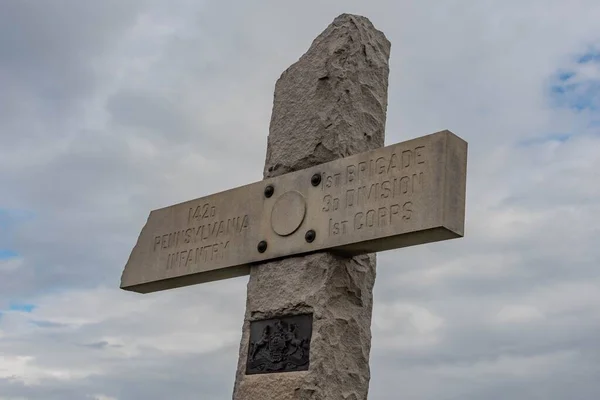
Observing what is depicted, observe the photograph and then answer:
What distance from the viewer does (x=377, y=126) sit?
5.72 metres

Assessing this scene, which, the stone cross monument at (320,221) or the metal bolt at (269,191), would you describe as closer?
the stone cross monument at (320,221)

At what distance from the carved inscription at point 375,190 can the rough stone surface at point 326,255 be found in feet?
0.83

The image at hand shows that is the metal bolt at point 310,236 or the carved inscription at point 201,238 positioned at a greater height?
the carved inscription at point 201,238

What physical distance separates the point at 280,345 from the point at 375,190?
3.55 feet

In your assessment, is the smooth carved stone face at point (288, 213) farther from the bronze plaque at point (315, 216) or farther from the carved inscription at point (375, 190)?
the carved inscription at point (375, 190)

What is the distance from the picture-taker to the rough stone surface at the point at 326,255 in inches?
198

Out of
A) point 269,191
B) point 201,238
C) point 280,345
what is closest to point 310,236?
point 269,191

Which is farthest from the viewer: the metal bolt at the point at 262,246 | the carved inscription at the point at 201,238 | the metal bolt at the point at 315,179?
the carved inscription at the point at 201,238

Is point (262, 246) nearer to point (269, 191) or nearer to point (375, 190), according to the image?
point (269, 191)

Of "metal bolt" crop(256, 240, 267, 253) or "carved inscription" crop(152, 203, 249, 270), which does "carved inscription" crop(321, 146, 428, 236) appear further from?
"carved inscription" crop(152, 203, 249, 270)

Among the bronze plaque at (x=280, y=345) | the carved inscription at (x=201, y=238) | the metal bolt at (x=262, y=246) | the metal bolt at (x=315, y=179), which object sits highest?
the metal bolt at (x=315, y=179)

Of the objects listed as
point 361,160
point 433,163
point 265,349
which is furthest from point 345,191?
point 265,349

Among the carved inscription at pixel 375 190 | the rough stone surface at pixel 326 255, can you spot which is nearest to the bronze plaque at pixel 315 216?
the carved inscription at pixel 375 190

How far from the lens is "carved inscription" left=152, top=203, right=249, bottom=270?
19.0 feet
